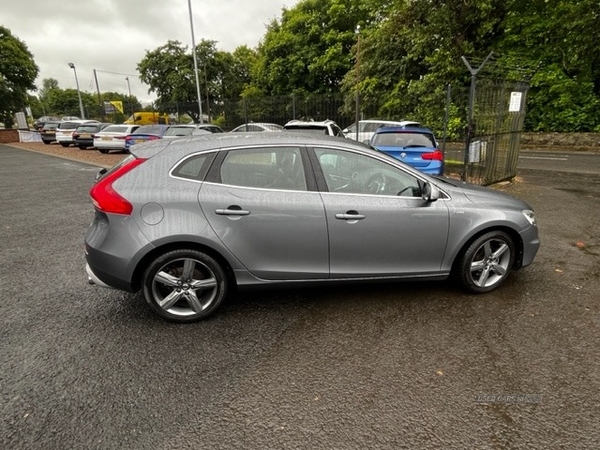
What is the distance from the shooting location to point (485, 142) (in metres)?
8.59

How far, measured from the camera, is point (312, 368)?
266cm

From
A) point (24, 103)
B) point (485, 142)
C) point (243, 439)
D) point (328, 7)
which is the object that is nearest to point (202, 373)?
point (243, 439)

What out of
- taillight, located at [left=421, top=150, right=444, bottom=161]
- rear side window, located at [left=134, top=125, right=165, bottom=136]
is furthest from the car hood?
rear side window, located at [left=134, top=125, right=165, bottom=136]

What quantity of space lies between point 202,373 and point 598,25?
840 inches

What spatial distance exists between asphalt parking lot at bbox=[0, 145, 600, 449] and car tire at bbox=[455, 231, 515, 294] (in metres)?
0.15

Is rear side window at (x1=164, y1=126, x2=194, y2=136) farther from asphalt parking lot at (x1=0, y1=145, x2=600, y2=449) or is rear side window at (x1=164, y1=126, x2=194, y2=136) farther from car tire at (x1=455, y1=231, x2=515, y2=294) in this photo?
car tire at (x1=455, y1=231, x2=515, y2=294)

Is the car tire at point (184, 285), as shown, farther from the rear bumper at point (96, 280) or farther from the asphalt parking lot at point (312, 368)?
the rear bumper at point (96, 280)

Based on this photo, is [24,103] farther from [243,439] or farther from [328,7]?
Answer: [243,439]

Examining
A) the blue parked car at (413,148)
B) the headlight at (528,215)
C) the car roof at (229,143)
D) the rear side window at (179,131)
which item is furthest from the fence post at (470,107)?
the rear side window at (179,131)

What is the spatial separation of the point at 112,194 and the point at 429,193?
8.75 feet

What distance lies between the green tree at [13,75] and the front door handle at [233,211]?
45975mm

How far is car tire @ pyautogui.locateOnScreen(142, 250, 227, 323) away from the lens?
10.2ft

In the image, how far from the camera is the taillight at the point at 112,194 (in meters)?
3.03

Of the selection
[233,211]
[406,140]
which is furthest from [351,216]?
[406,140]
